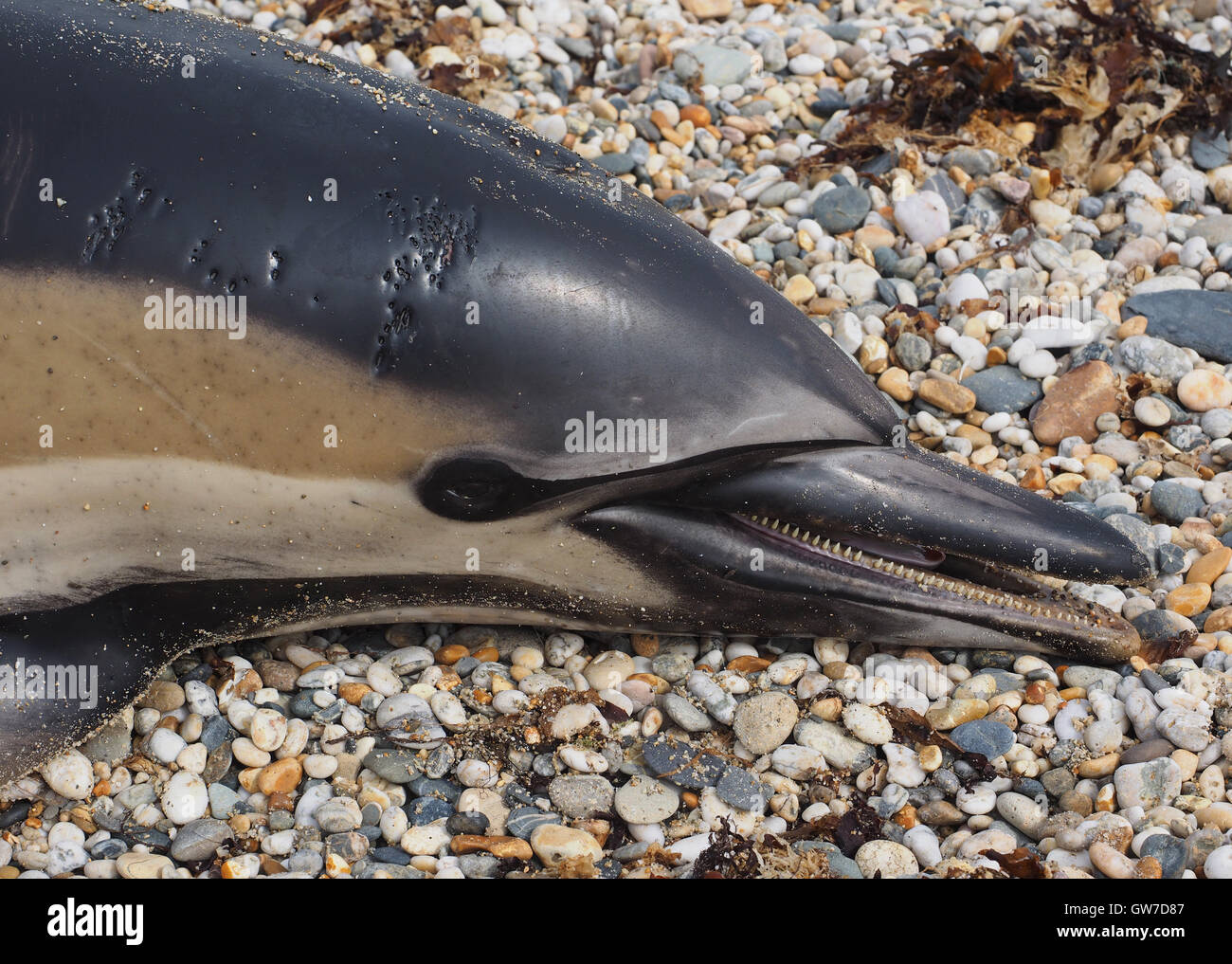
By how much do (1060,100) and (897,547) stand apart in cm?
376

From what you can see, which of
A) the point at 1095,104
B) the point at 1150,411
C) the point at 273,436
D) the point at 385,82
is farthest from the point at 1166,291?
the point at 273,436

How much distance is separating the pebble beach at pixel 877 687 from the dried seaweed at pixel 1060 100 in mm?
29

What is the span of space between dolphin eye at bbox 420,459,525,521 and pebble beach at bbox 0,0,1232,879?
2.13 ft

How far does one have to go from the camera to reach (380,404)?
155 inches

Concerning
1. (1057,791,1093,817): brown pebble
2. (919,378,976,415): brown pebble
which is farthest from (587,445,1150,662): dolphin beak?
(919,378,976,415): brown pebble

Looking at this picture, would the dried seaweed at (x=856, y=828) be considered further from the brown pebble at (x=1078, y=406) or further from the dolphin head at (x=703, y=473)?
the brown pebble at (x=1078, y=406)

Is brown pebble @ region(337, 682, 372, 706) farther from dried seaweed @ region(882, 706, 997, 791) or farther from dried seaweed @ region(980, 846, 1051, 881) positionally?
dried seaweed @ region(980, 846, 1051, 881)

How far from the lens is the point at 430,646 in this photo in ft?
15.2

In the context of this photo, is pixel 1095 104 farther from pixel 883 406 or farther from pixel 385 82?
pixel 385 82

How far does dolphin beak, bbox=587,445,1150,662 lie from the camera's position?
14.0ft

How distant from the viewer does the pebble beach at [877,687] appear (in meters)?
3.86

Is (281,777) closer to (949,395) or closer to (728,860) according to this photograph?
(728,860)

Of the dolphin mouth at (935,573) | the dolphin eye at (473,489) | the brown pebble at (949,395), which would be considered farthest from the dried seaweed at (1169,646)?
the dolphin eye at (473,489)

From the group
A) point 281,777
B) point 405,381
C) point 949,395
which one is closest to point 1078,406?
point 949,395
